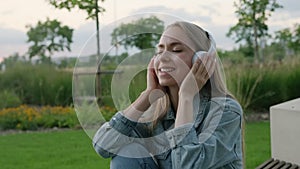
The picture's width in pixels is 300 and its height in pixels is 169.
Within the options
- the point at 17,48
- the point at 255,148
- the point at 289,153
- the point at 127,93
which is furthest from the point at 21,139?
the point at 17,48

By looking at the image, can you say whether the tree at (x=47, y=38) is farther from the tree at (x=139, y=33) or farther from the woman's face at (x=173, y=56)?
the woman's face at (x=173, y=56)

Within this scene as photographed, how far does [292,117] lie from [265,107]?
4.84m

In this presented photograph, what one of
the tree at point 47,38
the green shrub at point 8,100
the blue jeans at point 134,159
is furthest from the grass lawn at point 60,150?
the tree at point 47,38

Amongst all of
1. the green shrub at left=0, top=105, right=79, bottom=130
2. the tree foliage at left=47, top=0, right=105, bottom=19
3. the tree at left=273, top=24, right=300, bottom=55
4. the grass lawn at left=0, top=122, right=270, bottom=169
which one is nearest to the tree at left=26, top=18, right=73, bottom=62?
the tree foliage at left=47, top=0, right=105, bottom=19

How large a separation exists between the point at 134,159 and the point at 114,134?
103 mm

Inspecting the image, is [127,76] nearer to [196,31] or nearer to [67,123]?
[196,31]

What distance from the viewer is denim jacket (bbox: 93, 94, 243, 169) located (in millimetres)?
1427

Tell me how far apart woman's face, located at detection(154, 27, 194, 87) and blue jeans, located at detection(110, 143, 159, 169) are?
27 cm

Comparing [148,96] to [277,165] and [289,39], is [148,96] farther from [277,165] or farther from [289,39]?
[289,39]

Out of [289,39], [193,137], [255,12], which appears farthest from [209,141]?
[289,39]

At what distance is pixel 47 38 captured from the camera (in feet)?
43.4

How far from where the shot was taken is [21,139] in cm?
588

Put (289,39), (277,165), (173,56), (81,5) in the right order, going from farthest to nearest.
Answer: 1. (289,39)
2. (81,5)
3. (277,165)
4. (173,56)

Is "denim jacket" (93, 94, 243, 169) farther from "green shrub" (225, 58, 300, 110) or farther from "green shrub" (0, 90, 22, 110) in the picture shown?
"green shrub" (0, 90, 22, 110)
